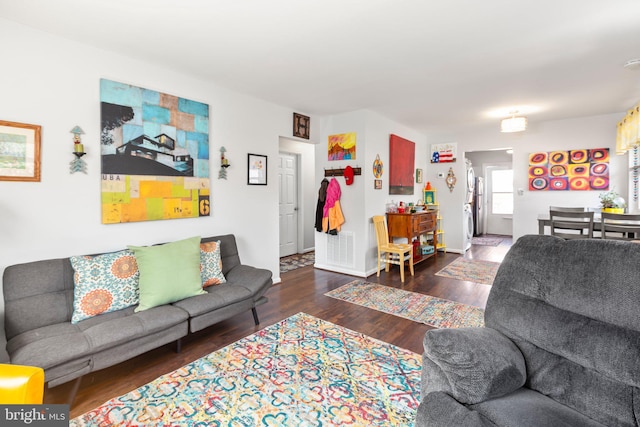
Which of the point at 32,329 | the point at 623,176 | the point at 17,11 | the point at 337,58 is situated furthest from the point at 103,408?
the point at 623,176

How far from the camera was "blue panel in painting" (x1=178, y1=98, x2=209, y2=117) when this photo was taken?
10.2 feet

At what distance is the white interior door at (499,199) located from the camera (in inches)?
346

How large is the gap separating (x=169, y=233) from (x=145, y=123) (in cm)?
104

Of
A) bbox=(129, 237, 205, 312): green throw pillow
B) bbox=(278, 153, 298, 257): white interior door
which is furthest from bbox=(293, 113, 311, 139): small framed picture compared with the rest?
bbox=(129, 237, 205, 312): green throw pillow

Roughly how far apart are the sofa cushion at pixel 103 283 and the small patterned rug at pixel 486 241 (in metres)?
7.23

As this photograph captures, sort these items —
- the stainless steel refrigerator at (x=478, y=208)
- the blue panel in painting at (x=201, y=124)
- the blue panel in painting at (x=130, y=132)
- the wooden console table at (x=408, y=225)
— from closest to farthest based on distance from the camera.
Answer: the blue panel in painting at (x=130, y=132) → the blue panel in painting at (x=201, y=124) → the wooden console table at (x=408, y=225) → the stainless steel refrigerator at (x=478, y=208)

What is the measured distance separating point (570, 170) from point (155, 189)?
20.1 feet

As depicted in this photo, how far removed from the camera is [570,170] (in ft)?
16.8

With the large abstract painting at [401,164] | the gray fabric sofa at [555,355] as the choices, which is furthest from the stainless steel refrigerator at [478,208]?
the gray fabric sofa at [555,355]

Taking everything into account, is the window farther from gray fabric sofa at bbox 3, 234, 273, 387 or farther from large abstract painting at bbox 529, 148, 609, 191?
gray fabric sofa at bbox 3, 234, 273, 387

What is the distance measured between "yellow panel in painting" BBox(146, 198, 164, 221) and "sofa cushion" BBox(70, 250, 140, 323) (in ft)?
1.67

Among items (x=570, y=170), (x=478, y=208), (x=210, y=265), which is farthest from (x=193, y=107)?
(x=478, y=208)

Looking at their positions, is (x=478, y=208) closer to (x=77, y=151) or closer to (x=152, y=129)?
(x=152, y=129)

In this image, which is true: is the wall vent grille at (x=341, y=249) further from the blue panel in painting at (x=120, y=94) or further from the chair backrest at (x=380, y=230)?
the blue panel in painting at (x=120, y=94)
